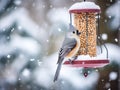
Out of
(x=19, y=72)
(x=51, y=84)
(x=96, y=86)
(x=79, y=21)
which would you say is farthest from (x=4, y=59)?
(x=79, y=21)

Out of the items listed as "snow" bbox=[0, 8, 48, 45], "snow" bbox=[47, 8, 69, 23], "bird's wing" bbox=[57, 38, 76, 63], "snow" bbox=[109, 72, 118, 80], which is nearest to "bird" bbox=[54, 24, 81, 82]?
"bird's wing" bbox=[57, 38, 76, 63]

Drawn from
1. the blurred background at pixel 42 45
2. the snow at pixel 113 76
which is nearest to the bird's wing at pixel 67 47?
the blurred background at pixel 42 45

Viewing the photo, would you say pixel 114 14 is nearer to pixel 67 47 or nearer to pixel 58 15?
pixel 58 15

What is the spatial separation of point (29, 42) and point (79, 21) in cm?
109

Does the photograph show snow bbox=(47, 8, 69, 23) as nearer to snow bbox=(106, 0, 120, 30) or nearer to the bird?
snow bbox=(106, 0, 120, 30)

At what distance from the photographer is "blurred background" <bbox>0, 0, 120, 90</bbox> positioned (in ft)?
14.4

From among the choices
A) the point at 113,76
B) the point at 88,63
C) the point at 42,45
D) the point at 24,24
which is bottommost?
the point at 113,76

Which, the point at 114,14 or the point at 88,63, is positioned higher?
the point at 88,63

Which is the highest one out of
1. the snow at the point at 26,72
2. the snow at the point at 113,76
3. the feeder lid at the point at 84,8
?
the feeder lid at the point at 84,8

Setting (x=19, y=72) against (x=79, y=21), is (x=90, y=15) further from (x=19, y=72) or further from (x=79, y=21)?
(x=19, y=72)

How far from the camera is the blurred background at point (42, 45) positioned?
438 cm

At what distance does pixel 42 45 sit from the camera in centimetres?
446

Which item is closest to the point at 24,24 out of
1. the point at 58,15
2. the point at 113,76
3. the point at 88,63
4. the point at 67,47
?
the point at 58,15

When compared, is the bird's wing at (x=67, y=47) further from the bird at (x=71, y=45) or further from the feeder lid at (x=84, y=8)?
the feeder lid at (x=84, y=8)
